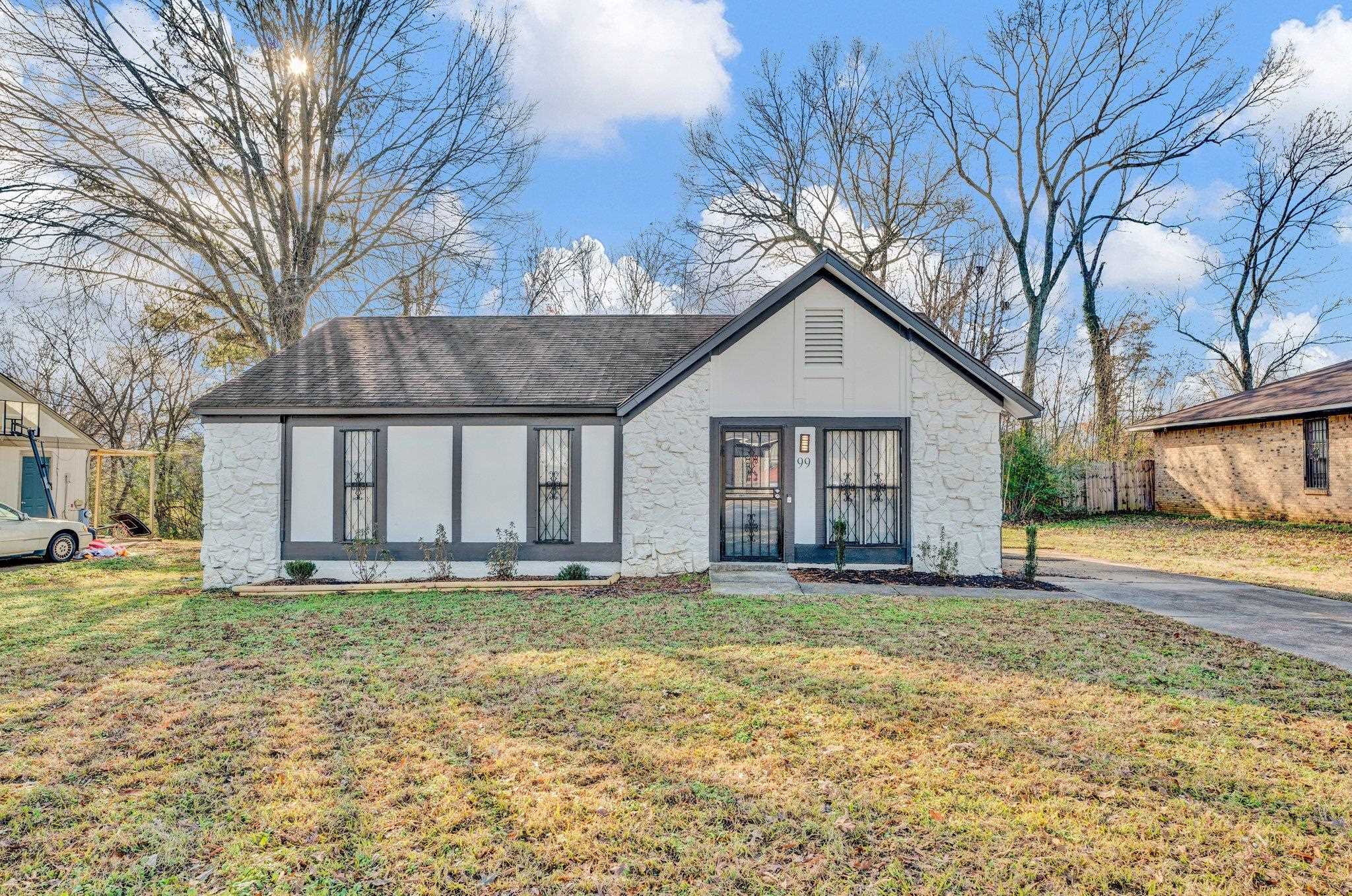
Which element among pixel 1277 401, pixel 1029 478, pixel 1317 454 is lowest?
pixel 1029 478

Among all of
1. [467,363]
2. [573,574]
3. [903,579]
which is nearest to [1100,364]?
[903,579]

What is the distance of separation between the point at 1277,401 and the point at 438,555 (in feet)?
74.5

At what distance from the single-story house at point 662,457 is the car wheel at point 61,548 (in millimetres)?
5898

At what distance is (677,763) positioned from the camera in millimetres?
3994

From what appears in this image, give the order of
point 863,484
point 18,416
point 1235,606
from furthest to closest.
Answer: point 18,416 → point 863,484 → point 1235,606

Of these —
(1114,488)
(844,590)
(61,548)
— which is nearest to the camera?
(844,590)

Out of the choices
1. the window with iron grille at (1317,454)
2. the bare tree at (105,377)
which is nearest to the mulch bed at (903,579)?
the window with iron grille at (1317,454)

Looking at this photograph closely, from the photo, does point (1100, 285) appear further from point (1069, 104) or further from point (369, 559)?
point (369, 559)

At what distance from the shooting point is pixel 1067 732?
14.6 feet

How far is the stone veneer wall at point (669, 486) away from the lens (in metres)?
10.7

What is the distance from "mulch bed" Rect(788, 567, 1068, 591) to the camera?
9.82m

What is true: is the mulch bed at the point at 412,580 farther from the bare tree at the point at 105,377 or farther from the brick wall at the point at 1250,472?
the brick wall at the point at 1250,472

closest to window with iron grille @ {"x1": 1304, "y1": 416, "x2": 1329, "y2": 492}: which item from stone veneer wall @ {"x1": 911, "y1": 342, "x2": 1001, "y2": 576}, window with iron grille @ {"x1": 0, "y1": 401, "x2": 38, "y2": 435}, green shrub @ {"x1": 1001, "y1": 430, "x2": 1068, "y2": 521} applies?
green shrub @ {"x1": 1001, "y1": 430, "x2": 1068, "y2": 521}

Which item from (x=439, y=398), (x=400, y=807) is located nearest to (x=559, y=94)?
(x=439, y=398)
